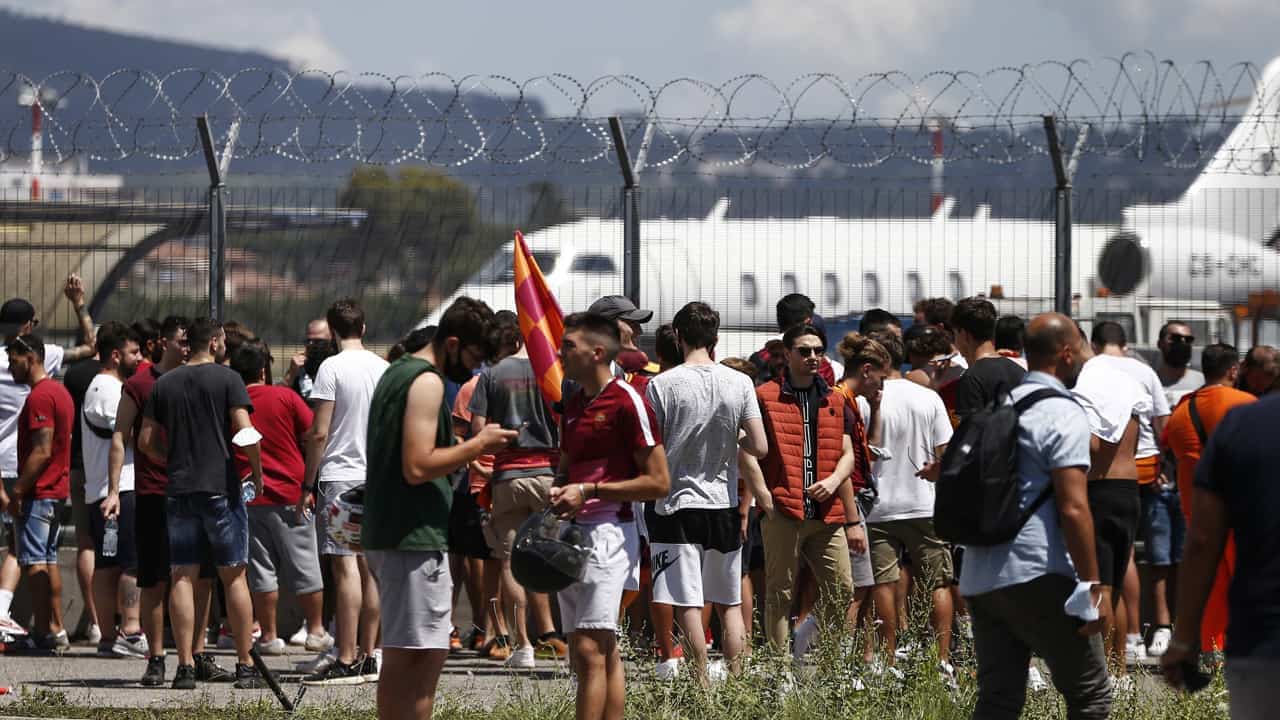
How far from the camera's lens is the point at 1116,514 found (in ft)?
27.1

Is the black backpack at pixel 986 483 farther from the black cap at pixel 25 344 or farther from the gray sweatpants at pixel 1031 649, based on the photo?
the black cap at pixel 25 344

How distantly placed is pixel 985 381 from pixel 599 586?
2.63 m

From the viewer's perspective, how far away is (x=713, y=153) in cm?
1207

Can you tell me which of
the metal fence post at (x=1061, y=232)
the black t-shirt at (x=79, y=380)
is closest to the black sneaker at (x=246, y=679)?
the black t-shirt at (x=79, y=380)

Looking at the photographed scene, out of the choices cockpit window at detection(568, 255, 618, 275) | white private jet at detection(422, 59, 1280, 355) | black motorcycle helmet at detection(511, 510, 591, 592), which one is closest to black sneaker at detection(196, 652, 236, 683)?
black motorcycle helmet at detection(511, 510, 591, 592)

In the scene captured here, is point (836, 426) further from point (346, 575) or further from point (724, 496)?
point (346, 575)

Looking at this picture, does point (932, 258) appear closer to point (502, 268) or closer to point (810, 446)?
point (502, 268)

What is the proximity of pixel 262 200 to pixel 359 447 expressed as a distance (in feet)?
13.1

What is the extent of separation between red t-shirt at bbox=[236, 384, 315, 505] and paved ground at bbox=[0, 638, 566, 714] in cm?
105

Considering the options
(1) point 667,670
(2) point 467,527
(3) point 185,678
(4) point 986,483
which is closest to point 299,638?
(2) point 467,527

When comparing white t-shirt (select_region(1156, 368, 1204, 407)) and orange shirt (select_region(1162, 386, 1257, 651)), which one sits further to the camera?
white t-shirt (select_region(1156, 368, 1204, 407))

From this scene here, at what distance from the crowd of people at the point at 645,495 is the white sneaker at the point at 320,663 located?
0.02 meters

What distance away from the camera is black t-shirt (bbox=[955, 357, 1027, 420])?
7.86 meters

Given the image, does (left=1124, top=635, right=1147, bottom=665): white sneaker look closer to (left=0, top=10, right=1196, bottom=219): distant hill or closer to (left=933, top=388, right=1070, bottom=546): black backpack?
(left=0, top=10, right=1196, bottom=219): distant hill
